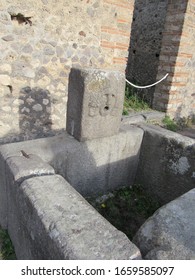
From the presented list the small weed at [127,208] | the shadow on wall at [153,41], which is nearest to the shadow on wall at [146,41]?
the shadow on wall at [153,41]

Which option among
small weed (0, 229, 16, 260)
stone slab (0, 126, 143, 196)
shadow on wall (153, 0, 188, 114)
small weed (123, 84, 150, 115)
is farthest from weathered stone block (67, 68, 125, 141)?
shadow on wall (153, 0, 188, 114)

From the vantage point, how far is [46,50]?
391cm

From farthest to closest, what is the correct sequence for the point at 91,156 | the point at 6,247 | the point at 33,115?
1. the point at 33,115
2. the point at 91,156
3. the point at 6,247

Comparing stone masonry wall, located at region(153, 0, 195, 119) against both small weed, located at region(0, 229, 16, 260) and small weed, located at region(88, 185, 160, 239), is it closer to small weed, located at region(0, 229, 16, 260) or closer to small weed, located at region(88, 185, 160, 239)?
small weed, located at region(88, 185, 160, 239)

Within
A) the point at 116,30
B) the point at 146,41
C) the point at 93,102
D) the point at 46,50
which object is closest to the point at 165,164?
the point at 93,102

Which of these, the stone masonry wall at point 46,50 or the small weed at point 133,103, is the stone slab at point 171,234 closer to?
the stone masonry wall at point 46,50

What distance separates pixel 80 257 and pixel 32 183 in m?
0.70

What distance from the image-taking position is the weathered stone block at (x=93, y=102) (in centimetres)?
247

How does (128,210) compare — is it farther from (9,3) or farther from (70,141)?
(9,3)

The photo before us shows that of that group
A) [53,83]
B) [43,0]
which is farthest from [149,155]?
[43,0]

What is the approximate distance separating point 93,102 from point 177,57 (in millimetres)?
3733

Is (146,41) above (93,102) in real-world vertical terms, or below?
above

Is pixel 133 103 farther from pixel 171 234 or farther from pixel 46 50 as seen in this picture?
pixel 171 234

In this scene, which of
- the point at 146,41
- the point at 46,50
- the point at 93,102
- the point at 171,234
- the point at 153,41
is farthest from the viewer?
the point at 146,41
